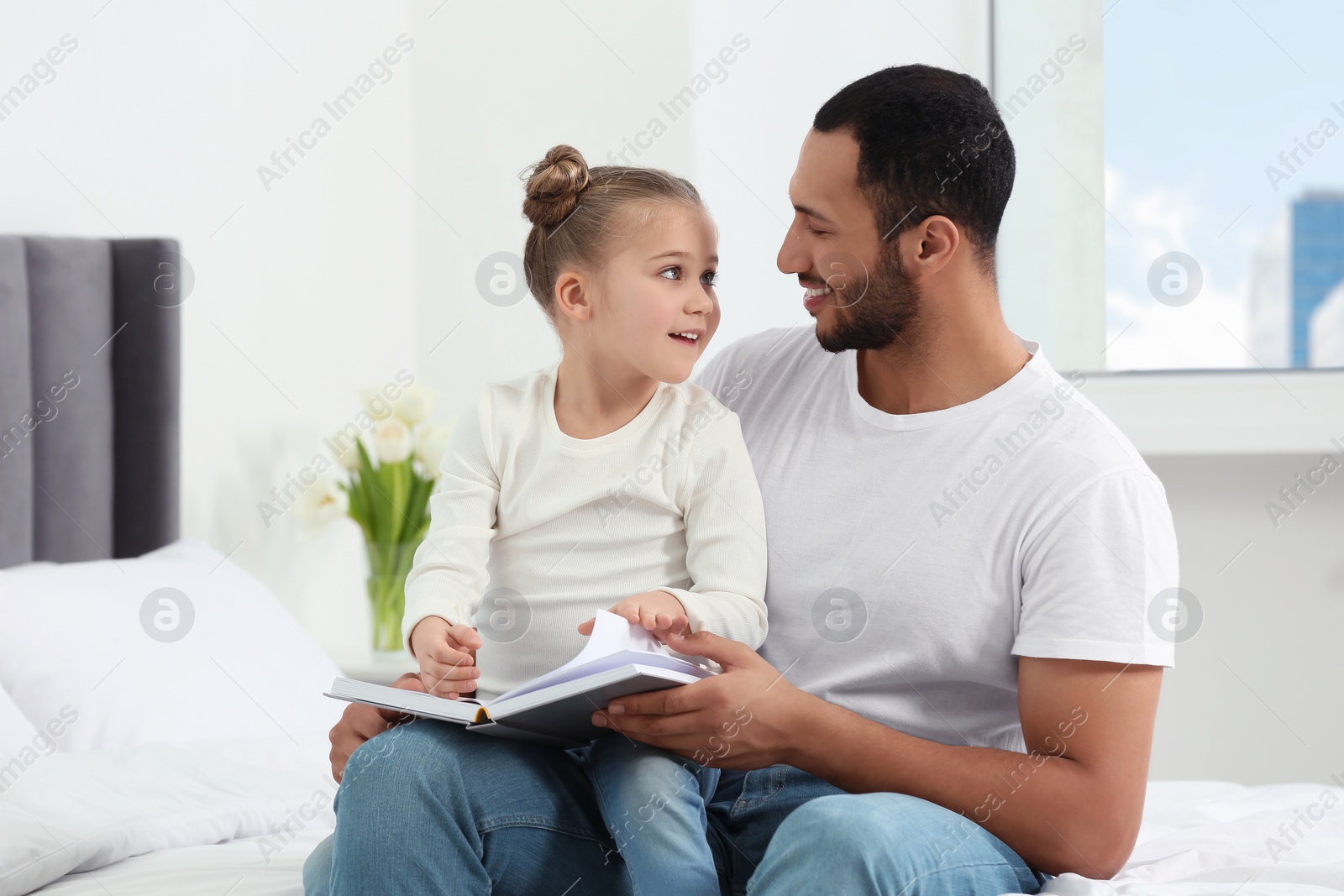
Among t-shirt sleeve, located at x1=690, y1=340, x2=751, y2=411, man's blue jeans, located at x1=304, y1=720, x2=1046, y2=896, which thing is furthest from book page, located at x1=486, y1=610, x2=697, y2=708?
t-shirt sleeve, located at x1=690, y1=340, x2=751, y2=411

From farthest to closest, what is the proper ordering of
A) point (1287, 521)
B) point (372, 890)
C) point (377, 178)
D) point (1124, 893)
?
point (377, 178), point (1287, 521), point (1124, 893), point (372, 890)

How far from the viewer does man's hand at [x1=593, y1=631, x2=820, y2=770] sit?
1.01 meters

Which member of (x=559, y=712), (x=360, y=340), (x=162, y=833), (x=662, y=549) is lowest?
(x=162, y=833)

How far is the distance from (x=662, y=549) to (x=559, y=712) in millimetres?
298

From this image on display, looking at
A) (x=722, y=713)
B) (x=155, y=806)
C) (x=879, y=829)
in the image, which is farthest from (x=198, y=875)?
(x=879, y=829)

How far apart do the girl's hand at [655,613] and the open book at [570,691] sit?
1 cm

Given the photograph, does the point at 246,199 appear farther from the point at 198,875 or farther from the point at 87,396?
the point at 198,875

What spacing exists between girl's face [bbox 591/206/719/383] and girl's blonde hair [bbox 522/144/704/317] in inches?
0.7

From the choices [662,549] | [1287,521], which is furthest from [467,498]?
[1287,521]

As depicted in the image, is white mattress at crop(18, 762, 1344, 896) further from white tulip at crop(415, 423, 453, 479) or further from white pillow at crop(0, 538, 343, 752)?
white tulip at crop(415, 423, 453, 479)

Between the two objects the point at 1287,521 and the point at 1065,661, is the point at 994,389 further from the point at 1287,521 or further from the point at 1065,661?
the point at 1287,521

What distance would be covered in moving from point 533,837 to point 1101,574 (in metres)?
0.59

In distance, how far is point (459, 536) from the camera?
1.24 meters

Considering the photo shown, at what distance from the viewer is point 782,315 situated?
8.24 feet
